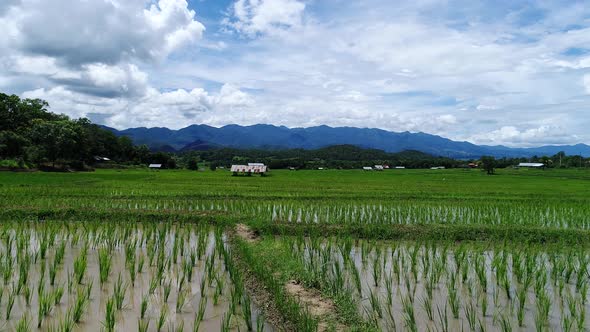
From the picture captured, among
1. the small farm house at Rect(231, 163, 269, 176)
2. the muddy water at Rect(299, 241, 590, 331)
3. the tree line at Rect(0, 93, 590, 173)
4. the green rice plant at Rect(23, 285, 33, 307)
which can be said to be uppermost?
the tree line at Rect(0, 93, 590, 173)

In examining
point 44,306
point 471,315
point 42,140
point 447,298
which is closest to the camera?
point 44,306

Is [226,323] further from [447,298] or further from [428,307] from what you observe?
[447,298]

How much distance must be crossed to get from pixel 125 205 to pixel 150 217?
250 cm

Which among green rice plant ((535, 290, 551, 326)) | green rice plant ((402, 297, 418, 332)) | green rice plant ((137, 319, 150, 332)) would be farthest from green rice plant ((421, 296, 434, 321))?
green rice plant ((137, 319, 150, 332))

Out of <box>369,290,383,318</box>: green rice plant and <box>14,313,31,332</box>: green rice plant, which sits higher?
<box>14,313,31,332</box>: green rice plant

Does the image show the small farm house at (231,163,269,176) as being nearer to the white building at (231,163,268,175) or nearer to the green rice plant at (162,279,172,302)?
the white building at (231,163,268,175)

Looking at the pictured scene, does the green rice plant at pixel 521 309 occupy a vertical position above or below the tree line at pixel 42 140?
below

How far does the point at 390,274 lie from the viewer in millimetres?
5770

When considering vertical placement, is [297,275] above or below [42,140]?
below

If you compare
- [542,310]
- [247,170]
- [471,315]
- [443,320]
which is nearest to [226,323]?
[443,320]

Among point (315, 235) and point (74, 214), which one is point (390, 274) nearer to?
point (315, 235)

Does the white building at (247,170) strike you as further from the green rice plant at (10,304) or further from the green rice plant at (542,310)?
the green rice plant at (542,310)

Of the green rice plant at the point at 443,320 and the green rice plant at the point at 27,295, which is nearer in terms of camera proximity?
the green rice plant at the point at 443,320

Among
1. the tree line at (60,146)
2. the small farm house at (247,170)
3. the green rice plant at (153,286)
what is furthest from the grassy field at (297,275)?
the tree line at (60,146)
